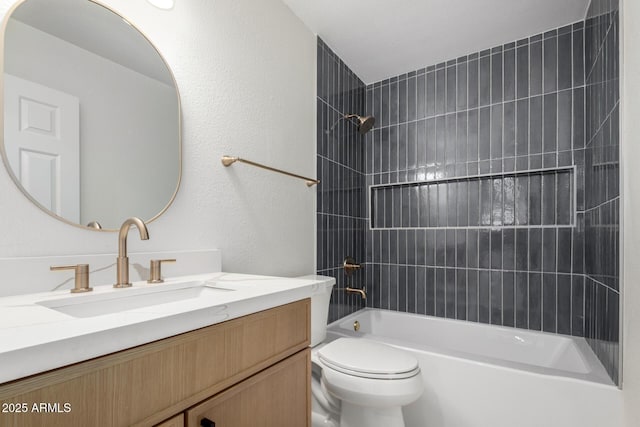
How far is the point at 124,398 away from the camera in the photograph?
516 millimetres

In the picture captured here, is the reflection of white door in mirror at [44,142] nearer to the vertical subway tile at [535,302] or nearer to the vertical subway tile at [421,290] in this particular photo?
the vertical subway tile at [421,290]

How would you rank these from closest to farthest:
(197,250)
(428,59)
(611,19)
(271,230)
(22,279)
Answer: (22,279), (197,250), (611,19), (271,230), (428,59)

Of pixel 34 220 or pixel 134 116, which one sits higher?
pixel 134 116

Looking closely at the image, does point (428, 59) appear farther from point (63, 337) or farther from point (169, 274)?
point (63, 337)

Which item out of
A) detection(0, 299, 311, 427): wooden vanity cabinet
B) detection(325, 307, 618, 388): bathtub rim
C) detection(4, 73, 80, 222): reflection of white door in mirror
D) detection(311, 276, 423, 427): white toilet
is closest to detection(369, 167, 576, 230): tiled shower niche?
detection(325, 307, 618, 388): bathtub rim

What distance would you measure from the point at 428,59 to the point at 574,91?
0.95 metres

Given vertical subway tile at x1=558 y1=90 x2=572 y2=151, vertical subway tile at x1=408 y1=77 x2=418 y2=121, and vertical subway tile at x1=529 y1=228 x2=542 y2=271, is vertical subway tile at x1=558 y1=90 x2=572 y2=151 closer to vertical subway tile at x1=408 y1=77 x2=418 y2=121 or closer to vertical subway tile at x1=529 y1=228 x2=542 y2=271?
vertical subway tile at x1=529 y1=228 x2=542 y2=271

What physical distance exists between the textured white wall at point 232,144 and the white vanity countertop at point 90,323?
0.65 feet

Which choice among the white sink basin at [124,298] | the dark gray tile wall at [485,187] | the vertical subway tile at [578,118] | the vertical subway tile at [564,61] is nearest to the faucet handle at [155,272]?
the white sink basin at [124,298]

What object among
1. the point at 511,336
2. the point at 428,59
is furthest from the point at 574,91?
the point at 511,336

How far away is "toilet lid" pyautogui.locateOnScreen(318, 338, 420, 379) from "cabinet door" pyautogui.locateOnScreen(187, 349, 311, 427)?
0.40 metres

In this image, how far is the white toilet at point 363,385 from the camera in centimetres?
128

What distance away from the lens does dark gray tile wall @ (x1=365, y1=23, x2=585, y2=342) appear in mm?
2014

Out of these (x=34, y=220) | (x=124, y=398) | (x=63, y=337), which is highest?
(x=34, y=220)
